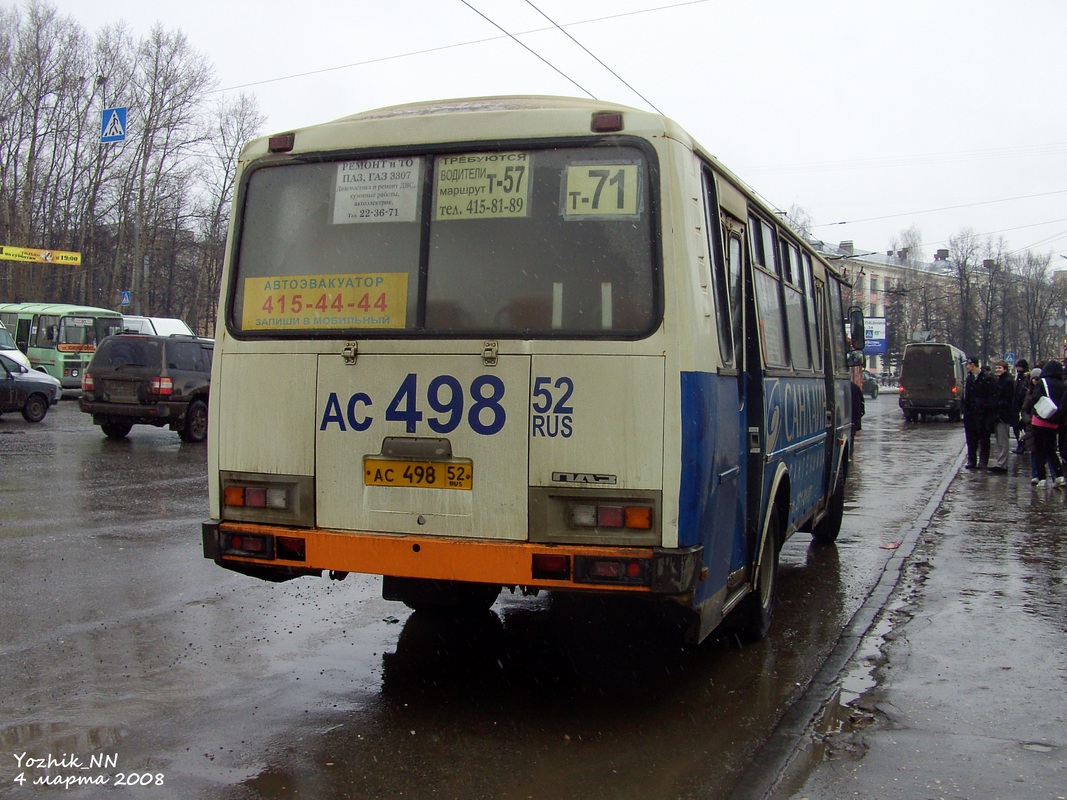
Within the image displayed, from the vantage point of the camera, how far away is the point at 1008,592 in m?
8.21

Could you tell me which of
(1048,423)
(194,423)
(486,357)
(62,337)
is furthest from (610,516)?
(62,337)

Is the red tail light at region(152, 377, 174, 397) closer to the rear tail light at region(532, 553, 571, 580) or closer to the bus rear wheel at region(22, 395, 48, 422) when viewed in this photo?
the bus rear wheel at region(22, 395, 48, 422)

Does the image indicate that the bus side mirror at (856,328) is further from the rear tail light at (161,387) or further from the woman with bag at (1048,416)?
the rear tail light at (161,387)

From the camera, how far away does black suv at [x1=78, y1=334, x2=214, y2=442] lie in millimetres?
18609

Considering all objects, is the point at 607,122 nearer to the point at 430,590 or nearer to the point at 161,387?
the point at 430,590

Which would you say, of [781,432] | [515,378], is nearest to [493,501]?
[515,378]

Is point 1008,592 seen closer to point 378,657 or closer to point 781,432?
point 781,432

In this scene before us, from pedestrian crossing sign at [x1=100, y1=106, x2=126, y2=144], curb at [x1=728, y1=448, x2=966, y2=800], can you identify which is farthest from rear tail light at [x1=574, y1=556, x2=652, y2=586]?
pedestrian crossing sign at [x1=100, y1=106, x2=126, y2=144]

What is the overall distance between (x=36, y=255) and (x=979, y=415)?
42.3 metres

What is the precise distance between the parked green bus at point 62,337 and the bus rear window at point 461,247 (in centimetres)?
3212

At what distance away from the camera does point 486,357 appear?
4.83 meters

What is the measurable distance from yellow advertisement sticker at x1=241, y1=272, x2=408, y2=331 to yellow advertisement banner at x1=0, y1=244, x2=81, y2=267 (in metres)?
46.4

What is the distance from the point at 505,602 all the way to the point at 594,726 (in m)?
2.55

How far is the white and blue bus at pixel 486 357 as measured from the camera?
15.3ft
